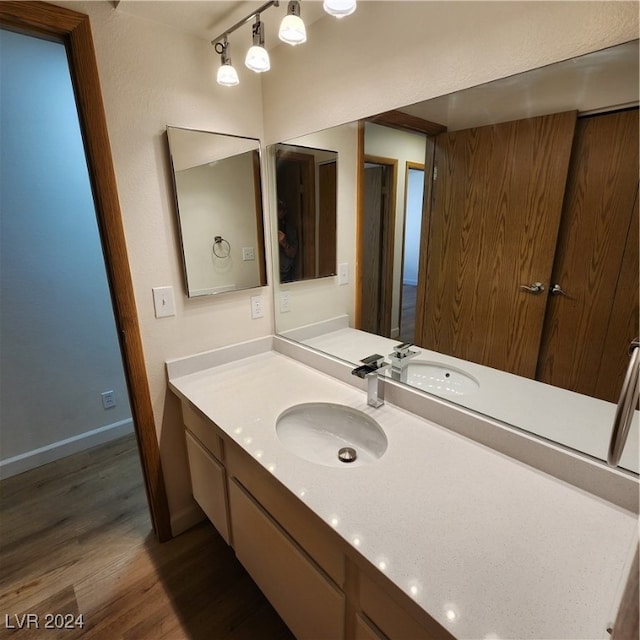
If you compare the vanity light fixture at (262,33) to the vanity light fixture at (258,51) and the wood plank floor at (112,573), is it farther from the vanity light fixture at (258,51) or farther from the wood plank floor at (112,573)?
the wood plank floor at (112,573)

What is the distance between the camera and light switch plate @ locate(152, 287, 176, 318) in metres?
1.49

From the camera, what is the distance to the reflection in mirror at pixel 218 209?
1479 millimetres

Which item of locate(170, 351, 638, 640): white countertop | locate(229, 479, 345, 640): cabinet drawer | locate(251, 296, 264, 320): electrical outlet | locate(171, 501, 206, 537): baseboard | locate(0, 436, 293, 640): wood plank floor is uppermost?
locate(251, 296, 264, 320): electrical outlet

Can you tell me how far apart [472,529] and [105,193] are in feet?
5.10

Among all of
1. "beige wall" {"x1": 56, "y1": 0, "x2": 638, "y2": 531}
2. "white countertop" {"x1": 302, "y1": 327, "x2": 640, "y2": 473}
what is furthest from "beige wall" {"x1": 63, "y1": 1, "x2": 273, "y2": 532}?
"white countertop" {"x1": 302, "y1": 327, "x2": 640, "y2": 473}

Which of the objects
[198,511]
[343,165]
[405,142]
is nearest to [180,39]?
[343,165]

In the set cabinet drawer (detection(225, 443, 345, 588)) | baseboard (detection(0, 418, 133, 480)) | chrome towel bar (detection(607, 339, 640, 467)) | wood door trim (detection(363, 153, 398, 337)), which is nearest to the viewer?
chrome towel bar (detection(607, 339, 640, 467))

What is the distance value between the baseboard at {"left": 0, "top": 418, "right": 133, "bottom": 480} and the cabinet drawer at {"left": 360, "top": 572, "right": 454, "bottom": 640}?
2359 millimetres

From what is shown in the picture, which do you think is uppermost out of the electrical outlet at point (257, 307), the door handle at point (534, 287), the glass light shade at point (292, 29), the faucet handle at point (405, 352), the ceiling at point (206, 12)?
the ceiling at point (206, 12)

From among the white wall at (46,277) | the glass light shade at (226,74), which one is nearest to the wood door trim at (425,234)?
the glass light shade at (226,74)

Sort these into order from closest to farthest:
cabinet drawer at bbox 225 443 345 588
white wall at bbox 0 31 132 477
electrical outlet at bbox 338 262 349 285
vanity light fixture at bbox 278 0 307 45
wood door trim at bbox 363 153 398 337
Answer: cabinet drawer at bbox 225 443 345 588, vanity light fixture at bbox 278 0 307 45, wood door trim at bbox 363 153 398 337, electrical outlet at bbox 338 262 349 285, white wall at bbox 0 31 132 477

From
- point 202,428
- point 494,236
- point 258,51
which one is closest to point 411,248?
point 494,236

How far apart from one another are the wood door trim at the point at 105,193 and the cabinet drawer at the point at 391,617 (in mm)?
1203

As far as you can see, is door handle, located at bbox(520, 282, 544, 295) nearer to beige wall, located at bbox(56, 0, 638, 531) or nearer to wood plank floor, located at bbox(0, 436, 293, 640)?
beige wall, located at bbox(56, 0, 638, 531)
